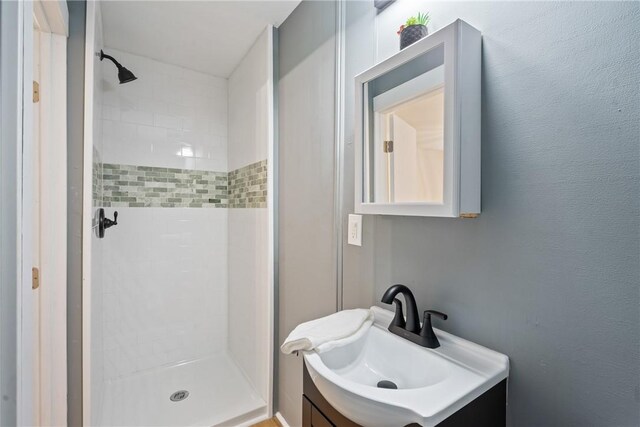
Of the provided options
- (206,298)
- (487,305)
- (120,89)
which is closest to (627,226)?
(487,305)

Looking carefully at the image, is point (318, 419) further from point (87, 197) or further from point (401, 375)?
point (87, 197)

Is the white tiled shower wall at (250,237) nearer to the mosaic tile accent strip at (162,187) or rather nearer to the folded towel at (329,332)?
the mosaic tile accent strip at (162,187)

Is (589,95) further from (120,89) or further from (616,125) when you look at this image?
(120,89)

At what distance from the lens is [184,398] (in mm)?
1979

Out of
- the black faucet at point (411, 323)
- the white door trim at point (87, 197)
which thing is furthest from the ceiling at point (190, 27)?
the black faucet at point (411, 323)

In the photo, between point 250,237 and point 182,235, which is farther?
point 182,235

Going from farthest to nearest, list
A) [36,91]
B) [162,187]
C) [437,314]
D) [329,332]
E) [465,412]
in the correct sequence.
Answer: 1. [162,187]
2. [36,91]
3. [329,332]
4. [437,314]
5. [465,412]

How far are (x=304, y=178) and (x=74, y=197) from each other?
3.43 ft

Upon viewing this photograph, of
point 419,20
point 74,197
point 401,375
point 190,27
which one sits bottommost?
point 401,375

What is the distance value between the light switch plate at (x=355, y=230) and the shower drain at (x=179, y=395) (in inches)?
65.0

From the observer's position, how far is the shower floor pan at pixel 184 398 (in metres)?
1.77

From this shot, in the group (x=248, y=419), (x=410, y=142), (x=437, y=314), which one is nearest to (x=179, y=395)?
(x=248, y=419)

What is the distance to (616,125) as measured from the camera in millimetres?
612

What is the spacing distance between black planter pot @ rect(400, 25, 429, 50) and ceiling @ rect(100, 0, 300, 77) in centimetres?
99
